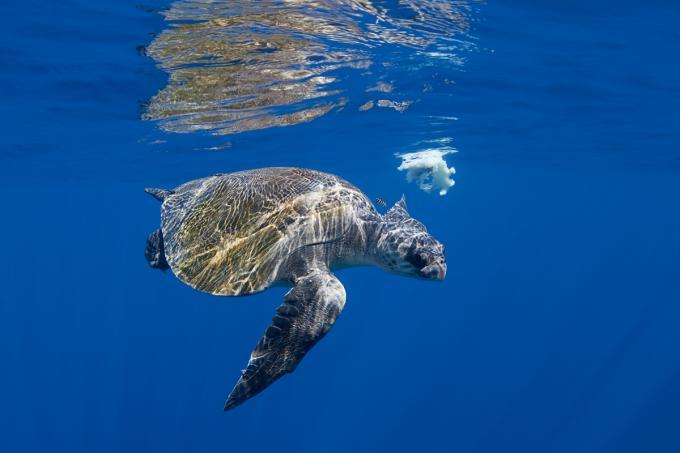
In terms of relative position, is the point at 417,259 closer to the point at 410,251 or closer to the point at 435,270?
the point at 410,251

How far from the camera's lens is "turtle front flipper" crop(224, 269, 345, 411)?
14.5ft

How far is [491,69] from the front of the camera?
12.3m

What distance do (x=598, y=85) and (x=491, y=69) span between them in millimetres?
3553

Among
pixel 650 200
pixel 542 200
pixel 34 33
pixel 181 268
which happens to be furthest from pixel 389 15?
pixel 542 200

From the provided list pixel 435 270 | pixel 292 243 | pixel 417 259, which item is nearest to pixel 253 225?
pixel 292 243

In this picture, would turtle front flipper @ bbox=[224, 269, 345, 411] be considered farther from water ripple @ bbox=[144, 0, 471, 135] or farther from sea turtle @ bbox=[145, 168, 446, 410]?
water ripple @ bbox=[144, 0, 471, 135]

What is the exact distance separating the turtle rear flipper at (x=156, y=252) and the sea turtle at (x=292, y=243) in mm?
121

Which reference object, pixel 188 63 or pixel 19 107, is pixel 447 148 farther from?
pixel 19 107

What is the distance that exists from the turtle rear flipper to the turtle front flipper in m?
3.17

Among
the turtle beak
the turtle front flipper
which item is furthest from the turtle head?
the turtle front flipper

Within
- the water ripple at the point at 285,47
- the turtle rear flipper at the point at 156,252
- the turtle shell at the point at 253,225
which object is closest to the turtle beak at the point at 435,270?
the turtle shell at the point at 253,225

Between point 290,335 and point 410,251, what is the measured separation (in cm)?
185

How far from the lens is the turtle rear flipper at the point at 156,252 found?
24.2ft

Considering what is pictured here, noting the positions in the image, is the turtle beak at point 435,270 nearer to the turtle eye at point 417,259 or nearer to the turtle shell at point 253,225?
the turtle eye at point 417,259
